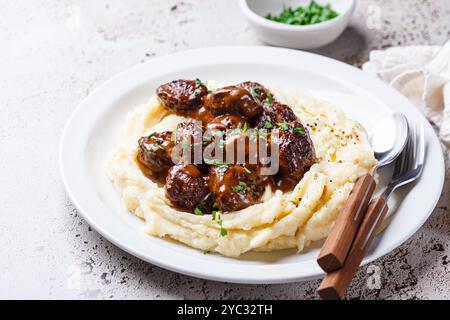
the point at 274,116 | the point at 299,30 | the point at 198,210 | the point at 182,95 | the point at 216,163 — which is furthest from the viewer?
the point at 299,30

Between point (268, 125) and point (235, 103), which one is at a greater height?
point (235, 103)

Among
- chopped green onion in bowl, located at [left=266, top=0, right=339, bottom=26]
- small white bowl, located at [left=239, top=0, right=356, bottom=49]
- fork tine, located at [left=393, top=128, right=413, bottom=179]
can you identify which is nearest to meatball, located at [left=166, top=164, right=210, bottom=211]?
fork tine, located at [left=393, top=128, right=413, bottom=179]

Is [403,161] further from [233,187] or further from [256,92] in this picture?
[233,187]

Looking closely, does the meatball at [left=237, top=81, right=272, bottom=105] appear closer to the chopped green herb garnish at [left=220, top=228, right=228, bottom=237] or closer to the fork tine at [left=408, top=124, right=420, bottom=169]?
the fork tine at [left=408, top=124, right=420, bottom=169]

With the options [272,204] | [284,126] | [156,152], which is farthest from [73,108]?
[272,204]

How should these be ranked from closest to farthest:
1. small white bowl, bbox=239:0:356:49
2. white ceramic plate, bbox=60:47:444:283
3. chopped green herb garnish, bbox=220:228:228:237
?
white ceramic plate, bbox=60:47:444:283 < chopped green herb garnish, bbox=220:228:228:237 < small white bowl, bbox=239:0:356:49

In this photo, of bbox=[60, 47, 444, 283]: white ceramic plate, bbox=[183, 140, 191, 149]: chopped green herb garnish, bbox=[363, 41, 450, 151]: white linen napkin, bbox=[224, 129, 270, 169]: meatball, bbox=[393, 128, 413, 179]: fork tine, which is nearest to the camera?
bbox=[60, 47, 444, 283]: white ceramic plate

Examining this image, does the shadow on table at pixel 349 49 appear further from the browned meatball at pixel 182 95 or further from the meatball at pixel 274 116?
the browned meatball at pixel 182 95

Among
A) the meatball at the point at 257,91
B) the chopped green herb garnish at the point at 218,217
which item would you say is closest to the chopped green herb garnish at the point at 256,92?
the meatball at the point at 257,91
